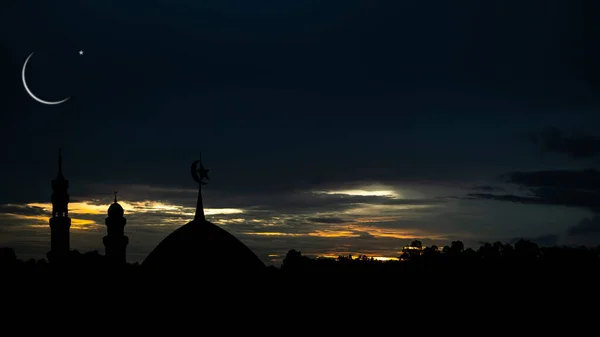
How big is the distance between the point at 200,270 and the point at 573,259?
2144 inches

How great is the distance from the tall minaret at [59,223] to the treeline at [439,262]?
1.77 meters

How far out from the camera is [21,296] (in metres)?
63.9

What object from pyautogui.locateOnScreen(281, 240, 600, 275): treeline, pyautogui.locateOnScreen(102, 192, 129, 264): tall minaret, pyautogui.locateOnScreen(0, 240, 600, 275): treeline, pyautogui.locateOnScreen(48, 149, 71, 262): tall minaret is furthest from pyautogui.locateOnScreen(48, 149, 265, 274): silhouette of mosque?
pyautogui.locateOnScreen(48, 149, 71, 262): tall minaret

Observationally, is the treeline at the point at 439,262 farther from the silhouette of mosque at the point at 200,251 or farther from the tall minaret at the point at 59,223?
the silhouette of mosque at the point at 200,251

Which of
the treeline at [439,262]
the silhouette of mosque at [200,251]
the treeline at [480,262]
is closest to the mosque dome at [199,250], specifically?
the silhouette of mosque at [200,251]

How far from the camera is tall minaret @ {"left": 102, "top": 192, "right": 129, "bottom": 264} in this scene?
87500 mm

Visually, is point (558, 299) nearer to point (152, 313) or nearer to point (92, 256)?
point (152, 313)

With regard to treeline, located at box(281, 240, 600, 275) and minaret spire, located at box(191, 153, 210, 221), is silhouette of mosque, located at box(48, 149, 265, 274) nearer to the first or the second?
minaret spire, located at box(191, 153, 210, 221)

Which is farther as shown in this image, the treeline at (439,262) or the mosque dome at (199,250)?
the treeline at (439,262)

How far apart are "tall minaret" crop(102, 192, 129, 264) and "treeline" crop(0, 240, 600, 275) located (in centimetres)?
146

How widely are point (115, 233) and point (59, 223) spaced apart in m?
16.0

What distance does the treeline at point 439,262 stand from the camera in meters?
73.4

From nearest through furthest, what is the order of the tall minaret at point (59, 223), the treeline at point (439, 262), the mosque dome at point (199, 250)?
the mosque dome at point (199, 250), the treeline at point (439, 262), the tall minaret at point (59, 223)

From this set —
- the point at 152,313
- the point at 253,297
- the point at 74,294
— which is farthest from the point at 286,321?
the point at 74,294
